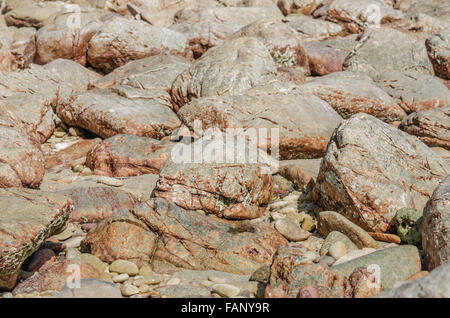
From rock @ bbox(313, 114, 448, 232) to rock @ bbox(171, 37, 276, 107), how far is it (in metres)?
4.09

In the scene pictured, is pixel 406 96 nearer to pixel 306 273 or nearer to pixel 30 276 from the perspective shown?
pixel 306 273

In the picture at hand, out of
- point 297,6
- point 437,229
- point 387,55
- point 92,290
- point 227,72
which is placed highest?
point 437,229

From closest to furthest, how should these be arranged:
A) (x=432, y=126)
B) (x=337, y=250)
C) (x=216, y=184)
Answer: (x=337, y=250) < (x=216, y=184) < (x=432, y=126)

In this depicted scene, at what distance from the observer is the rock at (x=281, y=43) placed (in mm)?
13484

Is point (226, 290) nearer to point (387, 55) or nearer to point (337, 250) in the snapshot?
point (337, 250)

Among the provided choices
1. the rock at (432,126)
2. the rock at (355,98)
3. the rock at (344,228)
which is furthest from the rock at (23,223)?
the rock at (432,126)

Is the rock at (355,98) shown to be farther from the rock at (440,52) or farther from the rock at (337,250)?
the rock at (337,250)

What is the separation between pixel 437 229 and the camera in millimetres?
4977

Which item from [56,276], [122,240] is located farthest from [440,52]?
[56,276]

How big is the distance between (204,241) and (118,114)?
17.3 ft

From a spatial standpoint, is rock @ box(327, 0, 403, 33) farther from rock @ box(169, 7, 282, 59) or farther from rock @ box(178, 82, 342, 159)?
rock @ box(178, 82, 342, 159)

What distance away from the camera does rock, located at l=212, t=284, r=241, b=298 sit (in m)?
4.79

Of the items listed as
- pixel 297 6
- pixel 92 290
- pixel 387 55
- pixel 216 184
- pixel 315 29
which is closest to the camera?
pixel 92 290
